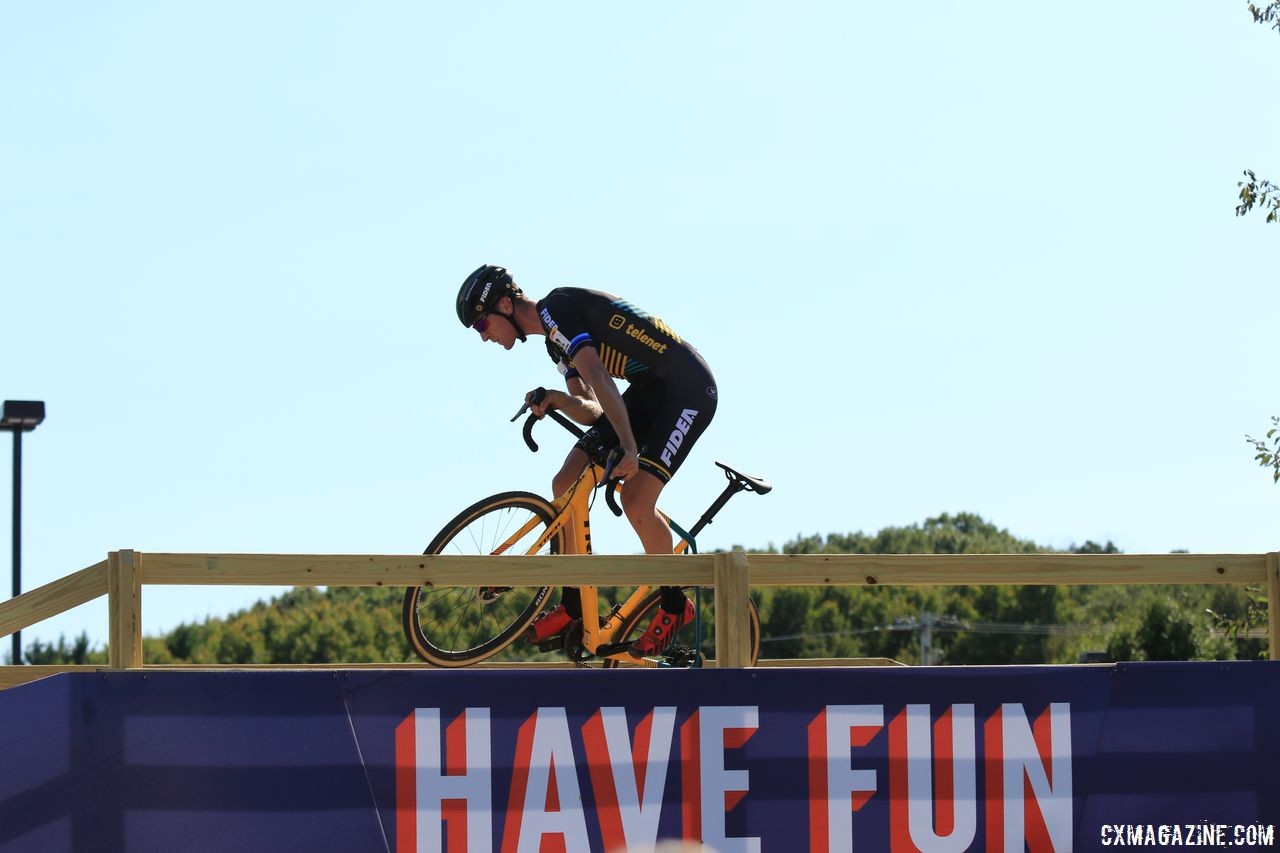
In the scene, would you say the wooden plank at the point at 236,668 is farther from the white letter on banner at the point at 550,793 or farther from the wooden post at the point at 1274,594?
the wooden post at the point at 1274,594

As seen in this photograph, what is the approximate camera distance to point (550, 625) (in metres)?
8.12

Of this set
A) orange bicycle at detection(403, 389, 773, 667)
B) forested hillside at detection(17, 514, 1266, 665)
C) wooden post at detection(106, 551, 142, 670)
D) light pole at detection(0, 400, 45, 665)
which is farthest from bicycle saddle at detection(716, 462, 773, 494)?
forested hillside at detection(17, 514, 1266, 665)

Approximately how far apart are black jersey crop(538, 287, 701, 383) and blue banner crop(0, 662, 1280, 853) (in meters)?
1.87

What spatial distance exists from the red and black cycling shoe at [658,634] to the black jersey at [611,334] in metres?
1.20

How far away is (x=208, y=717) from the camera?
20.9 ft

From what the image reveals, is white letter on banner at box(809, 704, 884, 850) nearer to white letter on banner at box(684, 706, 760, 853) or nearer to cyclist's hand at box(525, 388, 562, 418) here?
white letter on banner at box(684, 706, 760, 853)

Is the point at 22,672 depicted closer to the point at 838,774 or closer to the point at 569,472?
the point at 569,472

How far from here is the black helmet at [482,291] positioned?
7914 mm

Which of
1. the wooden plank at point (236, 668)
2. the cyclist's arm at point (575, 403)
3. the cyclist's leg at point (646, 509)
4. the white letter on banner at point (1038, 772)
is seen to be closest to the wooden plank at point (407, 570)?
the wooden plank at point (236, 668)

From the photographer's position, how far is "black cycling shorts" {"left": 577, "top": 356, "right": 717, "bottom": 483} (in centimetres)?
795

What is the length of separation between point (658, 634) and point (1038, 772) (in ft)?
7.02

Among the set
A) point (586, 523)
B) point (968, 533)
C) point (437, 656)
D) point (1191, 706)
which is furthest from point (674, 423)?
point (968, 533)

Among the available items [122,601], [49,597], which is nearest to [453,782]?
[122,601]

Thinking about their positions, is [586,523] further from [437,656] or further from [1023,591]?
[1023,591]
